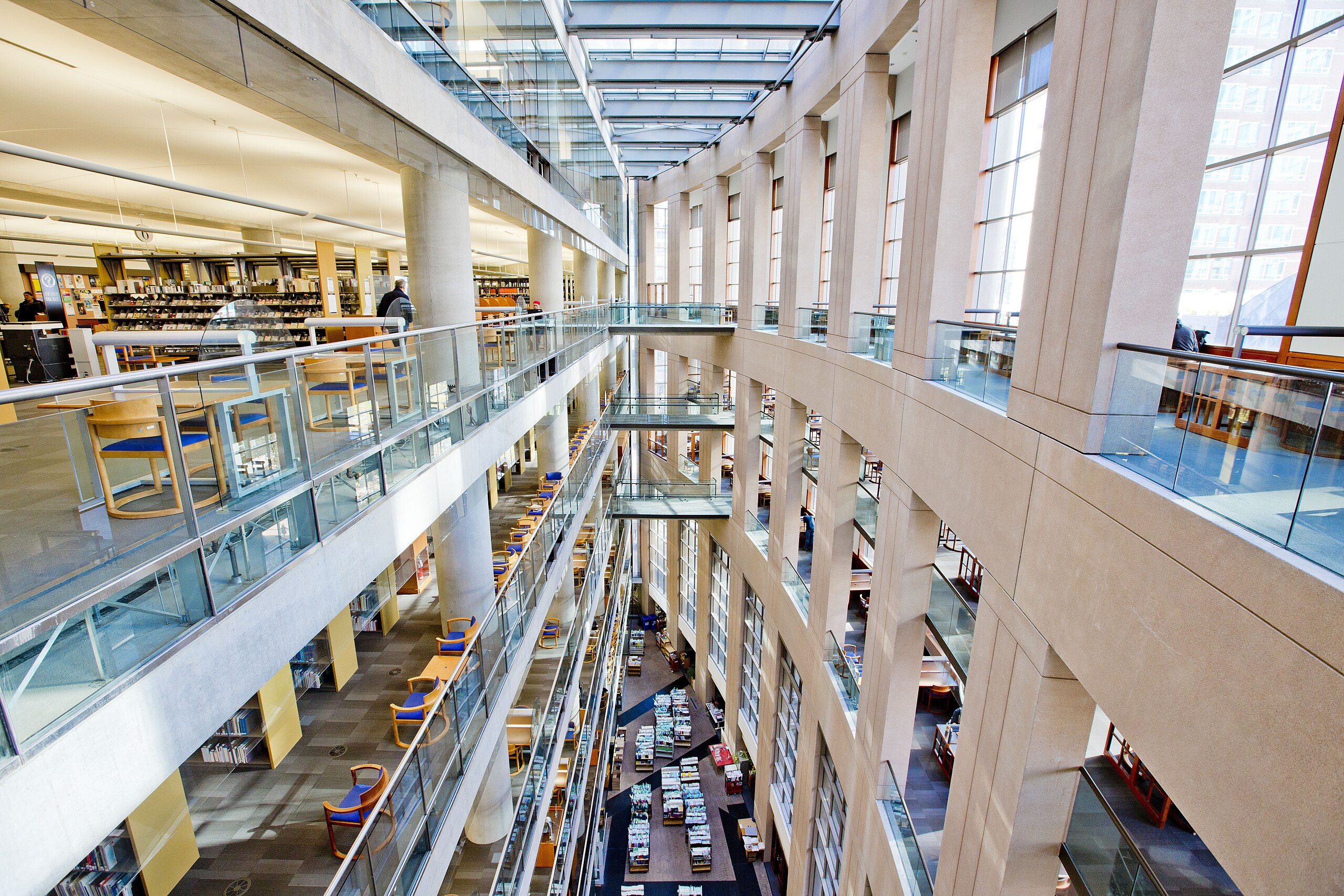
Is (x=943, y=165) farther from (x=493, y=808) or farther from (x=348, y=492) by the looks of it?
(x=493, y=808)

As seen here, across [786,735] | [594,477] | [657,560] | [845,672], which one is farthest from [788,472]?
[657,560]

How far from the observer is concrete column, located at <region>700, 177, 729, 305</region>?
55.7 ft

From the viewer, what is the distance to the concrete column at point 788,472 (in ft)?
39.4

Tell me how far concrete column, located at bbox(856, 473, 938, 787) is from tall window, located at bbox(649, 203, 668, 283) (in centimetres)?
1890

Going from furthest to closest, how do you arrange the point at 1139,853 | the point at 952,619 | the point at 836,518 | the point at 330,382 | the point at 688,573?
the point at 688,573 → the point at 836,518 → the point at 952,619 → the point at 1139,853 → the point at 330,382

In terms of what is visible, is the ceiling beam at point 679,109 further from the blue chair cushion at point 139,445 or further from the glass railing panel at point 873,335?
the blue chair cushion at point 139,445

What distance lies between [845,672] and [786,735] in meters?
5.13

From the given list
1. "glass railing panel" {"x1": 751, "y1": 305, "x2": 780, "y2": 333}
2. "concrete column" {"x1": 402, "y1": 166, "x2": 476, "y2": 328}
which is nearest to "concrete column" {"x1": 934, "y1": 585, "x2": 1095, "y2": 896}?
"concrete column" {"x1": 402, "y1": 166, "x2": 476, "y2": 328}

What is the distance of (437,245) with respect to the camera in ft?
19.2

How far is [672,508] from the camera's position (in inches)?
663

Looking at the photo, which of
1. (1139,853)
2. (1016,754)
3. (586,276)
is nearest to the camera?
(1139,853)

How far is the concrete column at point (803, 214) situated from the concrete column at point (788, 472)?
157 cm

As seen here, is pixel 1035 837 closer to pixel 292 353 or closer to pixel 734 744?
pixel 292 353

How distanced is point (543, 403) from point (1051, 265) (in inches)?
248
